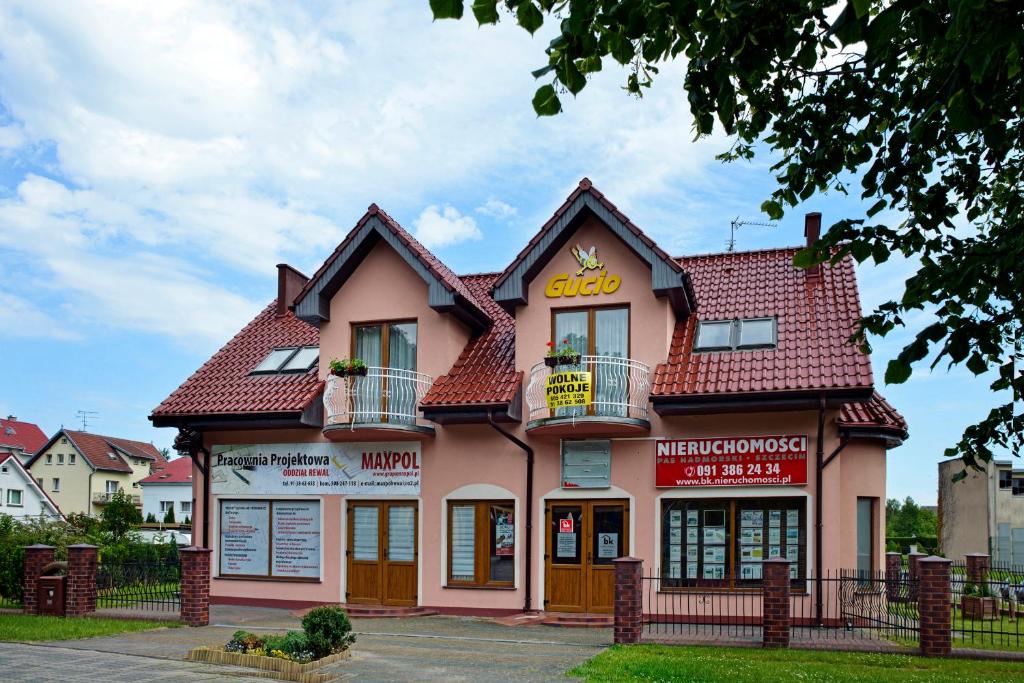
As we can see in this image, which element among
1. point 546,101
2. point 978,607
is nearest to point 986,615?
point 978,607

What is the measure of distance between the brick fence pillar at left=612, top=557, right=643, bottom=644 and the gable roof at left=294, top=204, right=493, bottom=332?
22.9 feet

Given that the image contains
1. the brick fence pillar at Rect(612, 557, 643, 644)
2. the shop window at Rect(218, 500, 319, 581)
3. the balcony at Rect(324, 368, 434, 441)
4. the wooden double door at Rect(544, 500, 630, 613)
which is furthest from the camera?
the shop window at Rect(218, 500, 319, 581)

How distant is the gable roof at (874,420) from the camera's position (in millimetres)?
16812

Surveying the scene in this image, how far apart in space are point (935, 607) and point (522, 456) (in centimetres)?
774

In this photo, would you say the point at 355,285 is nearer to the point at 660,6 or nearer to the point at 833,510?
the point at 833,510

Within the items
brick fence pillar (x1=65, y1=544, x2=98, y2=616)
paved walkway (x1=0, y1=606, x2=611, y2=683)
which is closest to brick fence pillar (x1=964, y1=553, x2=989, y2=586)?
paved walkway (x1=0, y1=606, x2=611, y2=683)

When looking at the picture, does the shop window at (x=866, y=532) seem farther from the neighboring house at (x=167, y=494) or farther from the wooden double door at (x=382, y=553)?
the neighboring house at (x=167, y=494)

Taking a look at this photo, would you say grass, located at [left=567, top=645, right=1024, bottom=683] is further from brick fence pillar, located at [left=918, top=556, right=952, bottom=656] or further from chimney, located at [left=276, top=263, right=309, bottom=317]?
chimney, located at [left=276, top=263, right=309, bottom=317]

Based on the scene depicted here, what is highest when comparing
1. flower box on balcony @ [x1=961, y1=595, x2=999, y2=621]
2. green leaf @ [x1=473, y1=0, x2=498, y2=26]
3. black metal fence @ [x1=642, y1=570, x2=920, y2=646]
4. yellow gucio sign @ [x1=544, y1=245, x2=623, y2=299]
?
yellow gucio sign @ [x1=544, y1=245, x2=623, y2=299]

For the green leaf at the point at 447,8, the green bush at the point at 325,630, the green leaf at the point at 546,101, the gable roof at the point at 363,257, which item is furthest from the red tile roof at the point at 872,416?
the green leaf at the point at 447,8

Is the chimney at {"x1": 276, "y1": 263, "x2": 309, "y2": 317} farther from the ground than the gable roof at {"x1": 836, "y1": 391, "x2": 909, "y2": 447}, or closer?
farther from the ground

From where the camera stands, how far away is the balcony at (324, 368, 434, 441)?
1875cm

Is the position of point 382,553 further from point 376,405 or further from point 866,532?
point 866,532

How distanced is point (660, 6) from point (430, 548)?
48.1 ft
